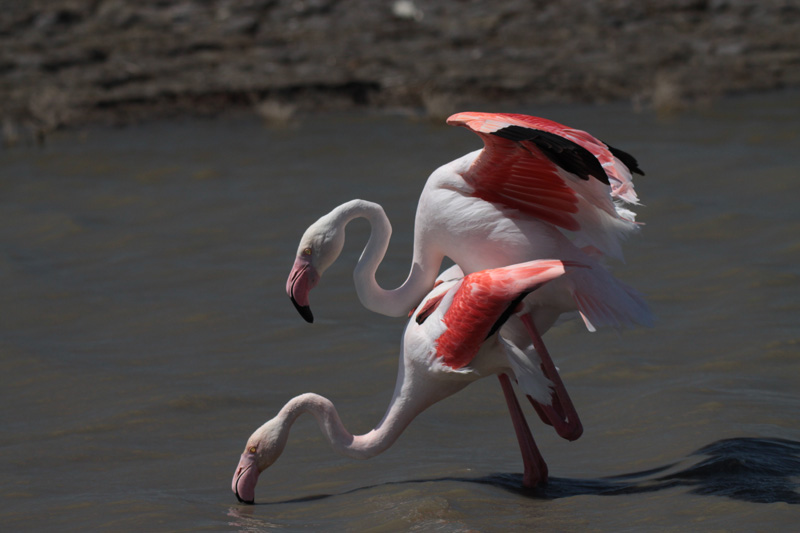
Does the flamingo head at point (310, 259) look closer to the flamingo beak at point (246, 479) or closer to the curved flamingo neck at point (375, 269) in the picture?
the curved flamingo neck at point (375, 269)

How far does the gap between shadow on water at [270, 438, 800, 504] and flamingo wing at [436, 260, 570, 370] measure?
73 centimetres

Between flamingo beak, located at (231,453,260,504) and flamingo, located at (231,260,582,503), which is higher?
flamingo, located at (231,260,582,503)

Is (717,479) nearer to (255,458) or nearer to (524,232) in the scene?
(524,232)

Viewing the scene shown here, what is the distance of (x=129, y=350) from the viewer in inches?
313

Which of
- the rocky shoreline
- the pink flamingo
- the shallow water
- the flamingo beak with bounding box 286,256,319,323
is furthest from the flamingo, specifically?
the rocky shoreline

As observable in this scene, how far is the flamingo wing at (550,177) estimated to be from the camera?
4.96m

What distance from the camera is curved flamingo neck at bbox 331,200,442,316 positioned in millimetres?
5645

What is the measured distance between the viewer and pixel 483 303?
5.12 metres

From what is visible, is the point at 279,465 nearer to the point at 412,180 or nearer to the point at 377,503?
the point at 377,503

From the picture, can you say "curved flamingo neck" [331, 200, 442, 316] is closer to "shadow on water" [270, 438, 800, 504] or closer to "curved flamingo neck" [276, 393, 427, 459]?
"curved flamingo neck" [276, 393, 427, 459]

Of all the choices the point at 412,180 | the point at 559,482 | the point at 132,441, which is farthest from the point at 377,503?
the point at 412,180

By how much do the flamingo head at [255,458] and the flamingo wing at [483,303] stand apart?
918 millimetres

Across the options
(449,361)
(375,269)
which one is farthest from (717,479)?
(375,269)

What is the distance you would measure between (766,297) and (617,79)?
732cm
